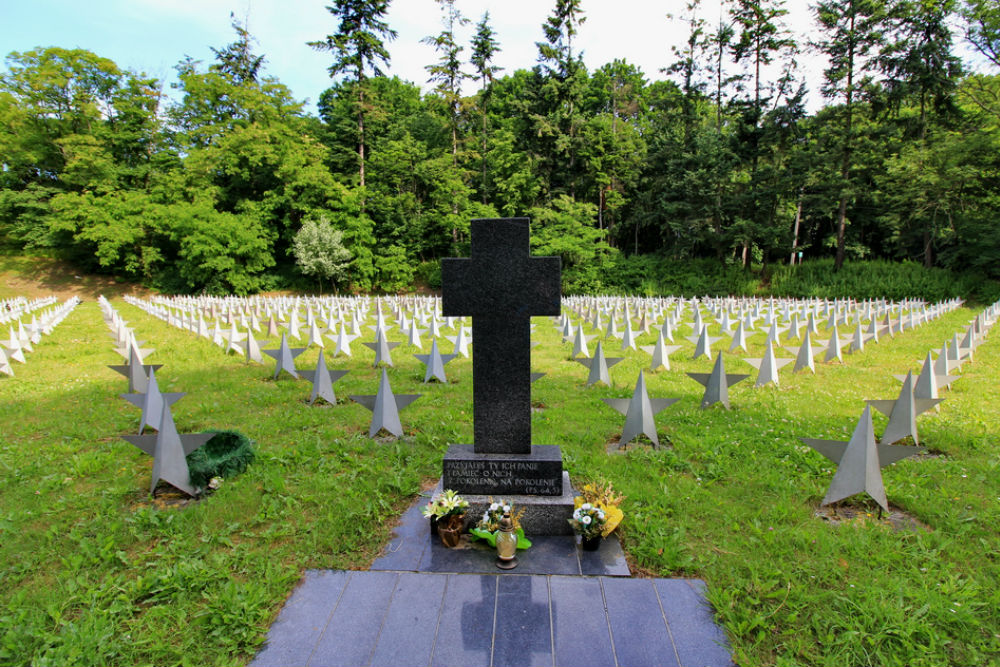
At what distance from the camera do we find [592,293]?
95.8 feet

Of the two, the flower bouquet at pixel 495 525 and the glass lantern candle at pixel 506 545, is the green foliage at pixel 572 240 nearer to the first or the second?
the flower bouquet at pixel 495 525

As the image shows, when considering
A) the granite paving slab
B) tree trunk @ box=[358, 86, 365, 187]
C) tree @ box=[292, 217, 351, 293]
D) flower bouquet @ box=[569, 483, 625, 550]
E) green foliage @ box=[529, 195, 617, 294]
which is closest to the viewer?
the granite paving slab

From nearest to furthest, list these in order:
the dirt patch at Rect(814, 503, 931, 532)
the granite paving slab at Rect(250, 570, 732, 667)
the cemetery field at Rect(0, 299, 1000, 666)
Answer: the granite paving slab at Rect(250, 570, 732, 667) < the cemetery field at Rect(0, 299, 1000, 666) < the dirt patch at Rect(814, 503, 931, 532)

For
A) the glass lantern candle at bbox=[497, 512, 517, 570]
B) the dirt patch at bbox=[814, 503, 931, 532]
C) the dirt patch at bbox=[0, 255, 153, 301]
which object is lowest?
the dirt patch at bbox=[814, 503, 931, 532]

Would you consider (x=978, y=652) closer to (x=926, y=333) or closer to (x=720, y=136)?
(x=926, y=333)

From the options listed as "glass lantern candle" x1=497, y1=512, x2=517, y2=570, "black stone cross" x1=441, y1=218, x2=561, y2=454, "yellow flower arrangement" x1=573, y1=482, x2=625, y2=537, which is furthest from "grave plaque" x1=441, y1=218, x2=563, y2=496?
"glass lantern candle" x1=497, y1=512, x2=517, y2=570

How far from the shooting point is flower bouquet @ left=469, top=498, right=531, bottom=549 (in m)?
3.00

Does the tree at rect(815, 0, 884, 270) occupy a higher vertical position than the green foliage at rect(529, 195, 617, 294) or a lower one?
higher

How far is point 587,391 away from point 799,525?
12.7ft

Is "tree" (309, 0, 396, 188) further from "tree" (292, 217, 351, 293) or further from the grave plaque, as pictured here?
the grave plaque

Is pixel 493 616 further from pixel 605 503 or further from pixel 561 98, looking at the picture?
pixel 561 98

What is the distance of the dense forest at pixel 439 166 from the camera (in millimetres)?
25656

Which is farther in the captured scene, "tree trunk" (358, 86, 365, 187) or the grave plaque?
"tree trunk" (358, 86, 365, 187)

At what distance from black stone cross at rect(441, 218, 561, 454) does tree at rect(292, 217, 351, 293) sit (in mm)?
27149
